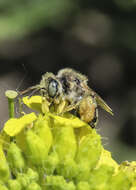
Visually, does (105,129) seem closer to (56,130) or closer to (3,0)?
(3,0)

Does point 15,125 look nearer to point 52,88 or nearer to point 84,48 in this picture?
point 52,88

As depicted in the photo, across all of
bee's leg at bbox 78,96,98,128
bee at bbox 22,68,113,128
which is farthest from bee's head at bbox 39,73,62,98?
bee's leg at bbox 78,96,98,128

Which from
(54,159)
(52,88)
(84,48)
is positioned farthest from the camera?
(84,48)

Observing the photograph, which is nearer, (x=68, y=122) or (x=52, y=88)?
(x=68, y=122)

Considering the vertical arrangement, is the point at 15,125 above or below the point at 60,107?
below

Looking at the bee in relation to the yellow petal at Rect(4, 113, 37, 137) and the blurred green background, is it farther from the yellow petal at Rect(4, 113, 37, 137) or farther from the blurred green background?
the blurred green background

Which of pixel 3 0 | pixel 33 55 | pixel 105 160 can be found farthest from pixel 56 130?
pixel 33 55

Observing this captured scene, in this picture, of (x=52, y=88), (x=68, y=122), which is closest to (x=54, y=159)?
(x=68, y=122)
